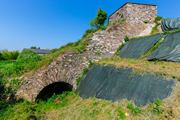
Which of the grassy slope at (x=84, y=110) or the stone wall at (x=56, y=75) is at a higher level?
the stone wall at (x=56, y=75)

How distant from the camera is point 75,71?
1390 centimetres

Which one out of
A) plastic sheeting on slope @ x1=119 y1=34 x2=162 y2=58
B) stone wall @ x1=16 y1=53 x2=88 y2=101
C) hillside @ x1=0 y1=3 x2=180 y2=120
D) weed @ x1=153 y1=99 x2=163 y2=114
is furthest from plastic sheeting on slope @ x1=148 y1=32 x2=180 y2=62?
stone wall @ x1=16 y1=53 x2=88 y2=101

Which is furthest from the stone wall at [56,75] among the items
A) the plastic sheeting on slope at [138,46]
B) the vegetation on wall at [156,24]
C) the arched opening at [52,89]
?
the vegetation on wall at [156,24]

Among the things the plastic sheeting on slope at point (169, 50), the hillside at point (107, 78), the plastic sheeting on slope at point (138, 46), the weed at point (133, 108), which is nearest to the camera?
the weed at point (133, 108)

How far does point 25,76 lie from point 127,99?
6.99 meters

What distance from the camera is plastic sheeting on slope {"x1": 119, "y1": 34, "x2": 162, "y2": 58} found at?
12286 millimetres

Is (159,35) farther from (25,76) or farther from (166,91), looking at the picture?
(25,76)

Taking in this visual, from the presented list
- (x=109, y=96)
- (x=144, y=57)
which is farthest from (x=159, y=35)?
(x=109, y=96)

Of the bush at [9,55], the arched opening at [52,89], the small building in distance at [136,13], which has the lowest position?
the arched opening at [52,89]

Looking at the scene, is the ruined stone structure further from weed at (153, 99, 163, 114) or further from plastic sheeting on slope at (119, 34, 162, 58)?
weed at (153, 99, 163, 114)

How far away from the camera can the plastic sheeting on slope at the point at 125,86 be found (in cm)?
697

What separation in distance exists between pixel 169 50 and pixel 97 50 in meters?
5.32

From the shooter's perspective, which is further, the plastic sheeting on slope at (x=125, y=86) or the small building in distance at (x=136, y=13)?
the small building in distance at (x=136, y=13)

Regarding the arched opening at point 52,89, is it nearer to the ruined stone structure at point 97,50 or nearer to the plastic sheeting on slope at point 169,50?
the ruined stone structure at point 97,50
